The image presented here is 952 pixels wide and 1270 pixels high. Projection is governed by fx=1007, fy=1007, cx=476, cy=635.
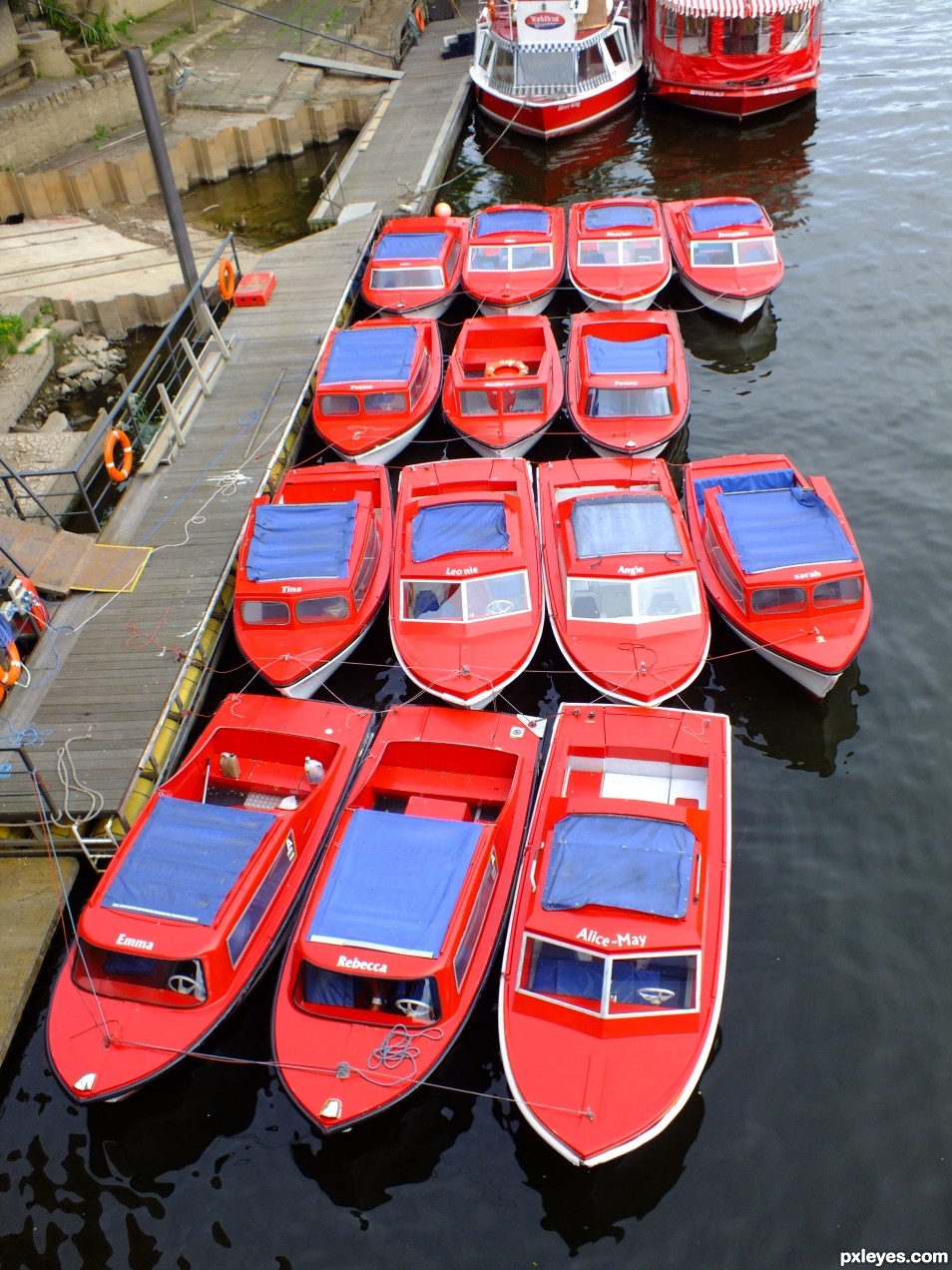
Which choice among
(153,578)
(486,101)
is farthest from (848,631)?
(486,101)

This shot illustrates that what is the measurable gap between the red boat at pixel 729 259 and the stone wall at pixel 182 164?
57.7ft

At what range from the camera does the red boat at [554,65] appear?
3656 cm

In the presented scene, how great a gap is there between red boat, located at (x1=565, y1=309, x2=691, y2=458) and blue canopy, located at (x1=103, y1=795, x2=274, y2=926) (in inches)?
452

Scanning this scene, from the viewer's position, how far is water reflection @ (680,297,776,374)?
26297mm

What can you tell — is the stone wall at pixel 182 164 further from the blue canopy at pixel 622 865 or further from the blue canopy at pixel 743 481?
the blue canopy at pixel 622 865

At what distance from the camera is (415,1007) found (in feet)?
41.1

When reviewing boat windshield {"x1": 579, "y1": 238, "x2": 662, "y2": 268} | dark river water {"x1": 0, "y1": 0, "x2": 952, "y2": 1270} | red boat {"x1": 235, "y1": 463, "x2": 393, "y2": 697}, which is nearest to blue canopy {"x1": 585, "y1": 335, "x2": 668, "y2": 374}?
boat windshield {"x1": 579, "y1": 238, "x2": 662, "y2": 268}

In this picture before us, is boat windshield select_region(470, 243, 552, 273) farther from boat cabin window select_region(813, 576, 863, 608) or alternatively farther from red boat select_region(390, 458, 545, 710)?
boat cabin window select_region(813, 576, 863, 608)

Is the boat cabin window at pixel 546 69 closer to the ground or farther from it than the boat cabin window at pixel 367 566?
farther from it

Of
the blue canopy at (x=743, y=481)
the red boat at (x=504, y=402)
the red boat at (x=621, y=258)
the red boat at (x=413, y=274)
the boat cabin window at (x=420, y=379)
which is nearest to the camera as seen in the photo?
the blue canopy at (x=743, y=481)

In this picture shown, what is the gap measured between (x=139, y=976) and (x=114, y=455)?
33.8 feet

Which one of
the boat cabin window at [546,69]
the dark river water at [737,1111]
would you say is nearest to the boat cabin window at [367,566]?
the dark river water at [737,1111]

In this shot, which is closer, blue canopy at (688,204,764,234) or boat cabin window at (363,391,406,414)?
boat cabin window at (363,391,406,414)

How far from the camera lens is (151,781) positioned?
626 inches
